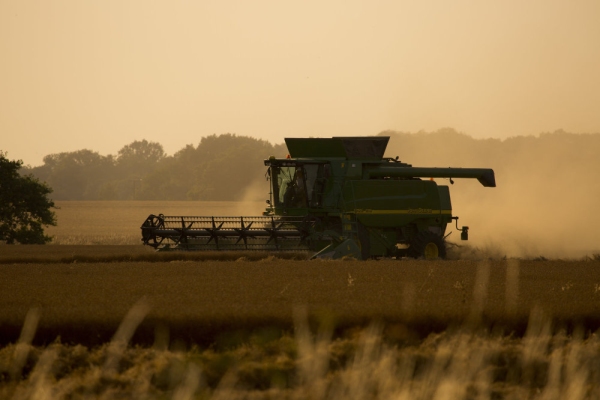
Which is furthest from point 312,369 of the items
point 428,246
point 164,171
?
point 164,171

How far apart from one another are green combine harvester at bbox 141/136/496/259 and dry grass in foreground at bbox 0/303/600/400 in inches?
459

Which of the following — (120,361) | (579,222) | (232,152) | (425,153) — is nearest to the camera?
(120,361)

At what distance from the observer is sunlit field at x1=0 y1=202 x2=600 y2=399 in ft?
28.9

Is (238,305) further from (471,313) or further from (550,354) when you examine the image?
(550,354)

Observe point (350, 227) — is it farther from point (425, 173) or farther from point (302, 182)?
point (425, 173)

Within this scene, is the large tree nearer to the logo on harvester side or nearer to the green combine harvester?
the green combine harvester

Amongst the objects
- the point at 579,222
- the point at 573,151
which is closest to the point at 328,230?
the point at 579,222

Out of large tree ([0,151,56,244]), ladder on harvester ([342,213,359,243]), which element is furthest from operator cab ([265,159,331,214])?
large tree ([0,151,56,244])

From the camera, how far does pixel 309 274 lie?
52.1 ft

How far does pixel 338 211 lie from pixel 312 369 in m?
13.4

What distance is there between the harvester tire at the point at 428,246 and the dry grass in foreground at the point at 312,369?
1210 centimetres

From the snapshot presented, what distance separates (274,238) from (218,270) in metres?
5.37

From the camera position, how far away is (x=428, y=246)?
22.6 metres

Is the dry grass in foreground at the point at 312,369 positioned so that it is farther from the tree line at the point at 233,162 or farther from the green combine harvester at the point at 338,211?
the tree line at the point at 233,162
